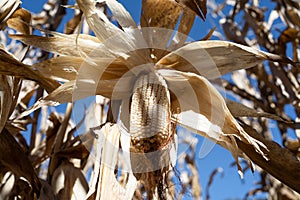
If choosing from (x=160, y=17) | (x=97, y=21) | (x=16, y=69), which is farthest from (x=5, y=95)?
(x=160, y=17)

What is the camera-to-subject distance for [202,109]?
0.73 m

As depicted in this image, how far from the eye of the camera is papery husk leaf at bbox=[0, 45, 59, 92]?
2.29 ft

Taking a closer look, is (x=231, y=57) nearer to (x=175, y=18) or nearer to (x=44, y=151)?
(x=175, y=18)

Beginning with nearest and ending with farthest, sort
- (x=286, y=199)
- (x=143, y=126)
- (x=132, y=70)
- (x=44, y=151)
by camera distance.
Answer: (x=143, y=126) < (x=132, y=70) < (x=44, y=151) < (x=286, y=199)

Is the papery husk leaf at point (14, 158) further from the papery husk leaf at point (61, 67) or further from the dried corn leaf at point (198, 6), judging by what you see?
the dried corn leaf at point (198, 6)

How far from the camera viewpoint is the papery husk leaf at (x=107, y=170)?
0.64 metres

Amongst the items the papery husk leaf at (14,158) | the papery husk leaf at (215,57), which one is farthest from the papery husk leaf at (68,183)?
the papery husk leaf at (215,57)

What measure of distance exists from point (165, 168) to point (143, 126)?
11cm

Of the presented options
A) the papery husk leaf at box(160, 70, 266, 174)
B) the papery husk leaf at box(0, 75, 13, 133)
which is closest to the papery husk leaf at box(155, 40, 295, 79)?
the papery husk leaf at box(160, 70, 266, 174)

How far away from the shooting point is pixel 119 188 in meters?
Answer: 0.65

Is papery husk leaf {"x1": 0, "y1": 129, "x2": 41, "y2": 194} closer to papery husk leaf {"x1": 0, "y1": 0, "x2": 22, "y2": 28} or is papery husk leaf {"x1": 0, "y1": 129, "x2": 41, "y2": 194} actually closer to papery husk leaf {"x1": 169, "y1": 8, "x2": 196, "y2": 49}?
papery husk leaf {"x1": 0, "y1": 0, "x2": 22, "y2": 28}

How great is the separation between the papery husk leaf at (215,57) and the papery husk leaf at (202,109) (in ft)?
0.10

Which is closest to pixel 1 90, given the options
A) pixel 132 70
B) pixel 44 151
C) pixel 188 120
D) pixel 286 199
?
pixel 132 70

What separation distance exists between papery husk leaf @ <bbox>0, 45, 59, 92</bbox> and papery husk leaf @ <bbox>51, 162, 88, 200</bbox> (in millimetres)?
259
